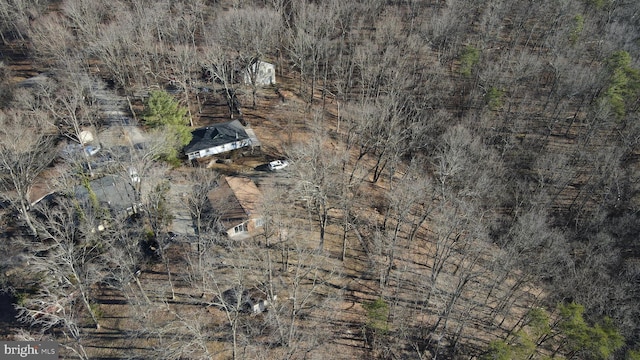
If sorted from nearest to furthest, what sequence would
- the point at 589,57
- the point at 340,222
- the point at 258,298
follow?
the point at 258,298, the point at 340,222, the point at 589,57

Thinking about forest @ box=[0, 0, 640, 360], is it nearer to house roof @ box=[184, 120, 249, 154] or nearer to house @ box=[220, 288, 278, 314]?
house @ box=[220, 288, 278, 314]

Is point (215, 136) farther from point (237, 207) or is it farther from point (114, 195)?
point (114, 195)

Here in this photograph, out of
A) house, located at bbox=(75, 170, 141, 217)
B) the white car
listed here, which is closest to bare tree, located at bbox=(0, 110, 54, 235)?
house, located at bbox=(75, 170, 141, 217)

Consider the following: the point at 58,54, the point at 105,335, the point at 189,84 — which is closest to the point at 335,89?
the point at 189,84

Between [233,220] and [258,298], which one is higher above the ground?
[233,220]

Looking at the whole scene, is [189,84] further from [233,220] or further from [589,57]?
[589,57]

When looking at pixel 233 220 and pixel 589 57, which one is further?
pixel 589 57
